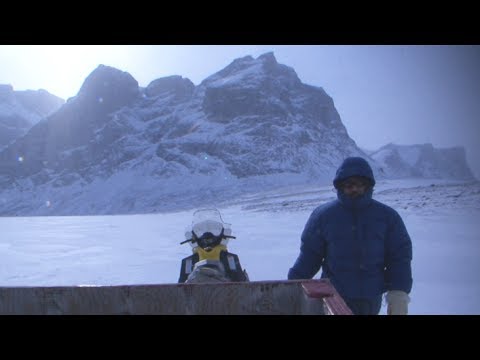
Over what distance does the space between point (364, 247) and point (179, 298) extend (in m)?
1.45

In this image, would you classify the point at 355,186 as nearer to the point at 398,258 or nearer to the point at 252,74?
the point at 398,258

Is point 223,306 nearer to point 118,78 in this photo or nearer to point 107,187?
point 107,187

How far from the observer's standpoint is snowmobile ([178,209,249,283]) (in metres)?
3.02

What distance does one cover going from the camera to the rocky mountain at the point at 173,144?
104375 mm

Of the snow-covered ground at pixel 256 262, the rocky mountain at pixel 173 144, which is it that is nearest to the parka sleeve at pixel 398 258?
the snow-covered ground at pixel 256 262

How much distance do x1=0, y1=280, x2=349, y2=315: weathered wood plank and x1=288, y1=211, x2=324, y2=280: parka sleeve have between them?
852 millimetres

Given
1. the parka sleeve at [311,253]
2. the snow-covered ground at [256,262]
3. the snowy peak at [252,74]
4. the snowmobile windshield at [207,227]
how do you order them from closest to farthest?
the parka sleeve at [311,253], the snowmobile windshield at [207,227], the snow-covered ground at [256,262], the snowy peak at [252,74]

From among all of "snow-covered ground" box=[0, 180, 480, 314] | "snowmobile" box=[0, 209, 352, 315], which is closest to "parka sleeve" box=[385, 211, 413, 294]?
"snowmobile" box=[0, 209, 352, 315]

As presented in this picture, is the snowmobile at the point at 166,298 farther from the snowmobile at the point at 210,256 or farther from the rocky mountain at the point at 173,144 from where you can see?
the rocky mountain at the point at 173,144

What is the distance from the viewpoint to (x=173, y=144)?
422 ft

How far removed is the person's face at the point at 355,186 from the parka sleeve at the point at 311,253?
0.32m

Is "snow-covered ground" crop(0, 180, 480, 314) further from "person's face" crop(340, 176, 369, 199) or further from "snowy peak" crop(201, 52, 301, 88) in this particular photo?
"snowy peak" crop(201, 52, 301, 88)
